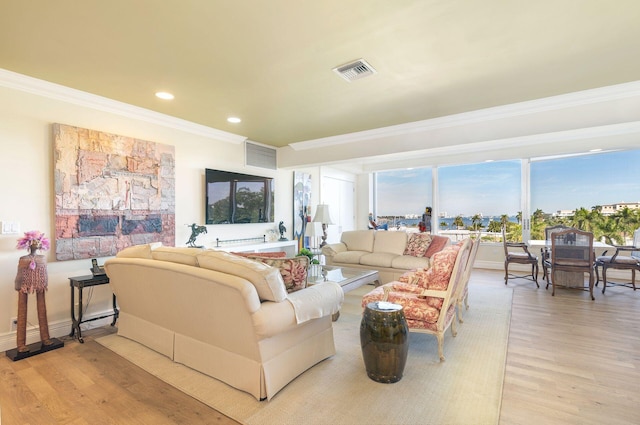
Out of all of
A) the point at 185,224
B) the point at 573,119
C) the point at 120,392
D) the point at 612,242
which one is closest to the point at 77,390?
the point at 120,392

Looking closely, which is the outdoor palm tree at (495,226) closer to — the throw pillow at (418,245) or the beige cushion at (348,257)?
the throw pillow at (418,245)

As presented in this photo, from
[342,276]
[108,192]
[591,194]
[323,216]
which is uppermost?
[591,194]

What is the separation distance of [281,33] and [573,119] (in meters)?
3.47

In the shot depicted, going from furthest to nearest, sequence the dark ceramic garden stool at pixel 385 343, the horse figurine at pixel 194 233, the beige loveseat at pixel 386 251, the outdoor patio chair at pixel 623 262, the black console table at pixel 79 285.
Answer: the beige loveseat at pixel 386 251 → the outdoor patio chair at pixel 623 262 → the horse figurine at pixel 194 233 → the black console table at pixel 79 285 → the dark ceramic garden stool at pixel 385 343

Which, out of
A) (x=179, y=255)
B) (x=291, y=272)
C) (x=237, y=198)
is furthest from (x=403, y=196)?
(x=179, y=255)

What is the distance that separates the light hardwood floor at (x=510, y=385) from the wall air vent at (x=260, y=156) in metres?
3.31

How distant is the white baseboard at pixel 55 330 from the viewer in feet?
9.69

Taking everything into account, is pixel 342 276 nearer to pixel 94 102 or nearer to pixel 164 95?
pixel 164 95

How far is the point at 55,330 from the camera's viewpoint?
10.6 feet

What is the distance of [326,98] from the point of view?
3602 mm

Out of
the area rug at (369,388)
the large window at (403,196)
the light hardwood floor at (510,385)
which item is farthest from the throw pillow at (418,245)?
the large window at (403,196)

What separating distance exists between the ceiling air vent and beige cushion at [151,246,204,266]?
2023mm

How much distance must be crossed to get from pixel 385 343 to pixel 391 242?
356 centimetres

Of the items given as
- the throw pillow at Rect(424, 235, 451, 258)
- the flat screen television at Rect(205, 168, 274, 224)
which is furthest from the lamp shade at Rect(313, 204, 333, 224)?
the throw pillow at Rect(424, 235, 451, 258)
